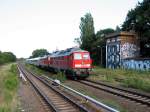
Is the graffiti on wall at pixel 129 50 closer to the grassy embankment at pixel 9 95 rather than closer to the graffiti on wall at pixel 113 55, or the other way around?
the graffiti on wall at pixel 113 55

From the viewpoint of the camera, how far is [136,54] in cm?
5425

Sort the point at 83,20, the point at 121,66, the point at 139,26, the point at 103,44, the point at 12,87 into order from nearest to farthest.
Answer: the point at 12,87 < the point at 121,66 < the point at 139,26 < the point at 103,44 < the point at 83,20

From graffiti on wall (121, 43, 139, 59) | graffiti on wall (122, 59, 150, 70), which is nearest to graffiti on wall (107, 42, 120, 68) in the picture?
graffiti on wall (121, 43, 139, 59)

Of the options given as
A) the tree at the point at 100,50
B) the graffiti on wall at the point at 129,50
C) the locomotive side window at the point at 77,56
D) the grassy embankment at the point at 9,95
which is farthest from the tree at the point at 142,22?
the grassy embankment at the point at 9,95

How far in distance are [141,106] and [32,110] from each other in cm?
489

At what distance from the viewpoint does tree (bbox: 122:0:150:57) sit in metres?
52.2

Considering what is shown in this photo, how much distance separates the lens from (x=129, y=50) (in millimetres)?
52844

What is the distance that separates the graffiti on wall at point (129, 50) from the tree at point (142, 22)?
5.59 feet

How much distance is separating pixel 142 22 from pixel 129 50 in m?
5.29

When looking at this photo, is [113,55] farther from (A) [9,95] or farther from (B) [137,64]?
(A) [9,95]

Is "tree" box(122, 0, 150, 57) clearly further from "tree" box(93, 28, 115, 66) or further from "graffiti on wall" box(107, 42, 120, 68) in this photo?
"tree" box(93, 28, 115, 66)

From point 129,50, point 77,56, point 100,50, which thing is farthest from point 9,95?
point 100,50

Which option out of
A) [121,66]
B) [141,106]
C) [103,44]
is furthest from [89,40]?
[141,106]

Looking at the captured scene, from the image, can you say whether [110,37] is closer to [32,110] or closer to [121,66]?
[121,66]
